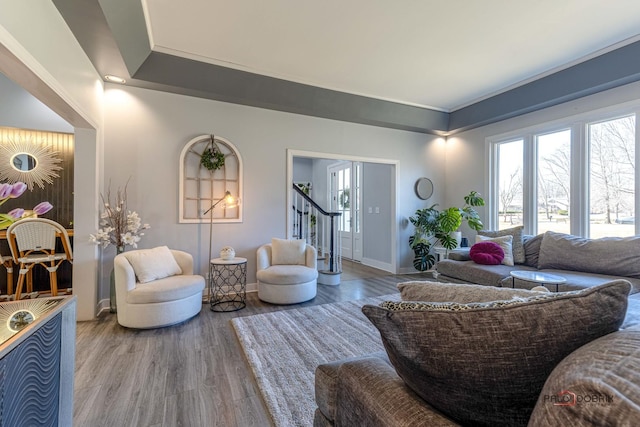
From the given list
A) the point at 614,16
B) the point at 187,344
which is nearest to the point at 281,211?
the point at 187,344

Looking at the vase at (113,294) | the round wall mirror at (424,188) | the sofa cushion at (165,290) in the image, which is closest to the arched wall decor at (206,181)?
the vase at (113,294)

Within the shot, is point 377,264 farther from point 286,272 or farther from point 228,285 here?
point 228,285

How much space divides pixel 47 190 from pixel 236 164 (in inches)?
109

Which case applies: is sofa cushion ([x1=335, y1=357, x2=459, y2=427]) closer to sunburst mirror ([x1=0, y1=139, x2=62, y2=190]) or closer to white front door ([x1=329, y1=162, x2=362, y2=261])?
sunburst mirror ([x1=0, y1=139, x2=62, y2=190])

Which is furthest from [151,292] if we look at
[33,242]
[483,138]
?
[483,138]

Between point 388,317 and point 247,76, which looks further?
point 247,76

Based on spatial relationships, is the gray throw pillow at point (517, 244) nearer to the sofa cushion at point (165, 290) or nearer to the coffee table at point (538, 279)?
the coffee table at point (538, 279)

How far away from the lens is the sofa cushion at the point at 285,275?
3.58m

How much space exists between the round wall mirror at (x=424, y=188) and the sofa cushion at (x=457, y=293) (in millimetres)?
4815

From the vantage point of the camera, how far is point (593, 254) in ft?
10.5

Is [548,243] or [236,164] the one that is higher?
[236,164]

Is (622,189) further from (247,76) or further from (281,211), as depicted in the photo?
(247,76)

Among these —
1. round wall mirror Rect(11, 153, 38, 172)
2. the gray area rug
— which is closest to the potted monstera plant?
A: the gray area rug

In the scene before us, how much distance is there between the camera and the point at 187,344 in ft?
8.40
